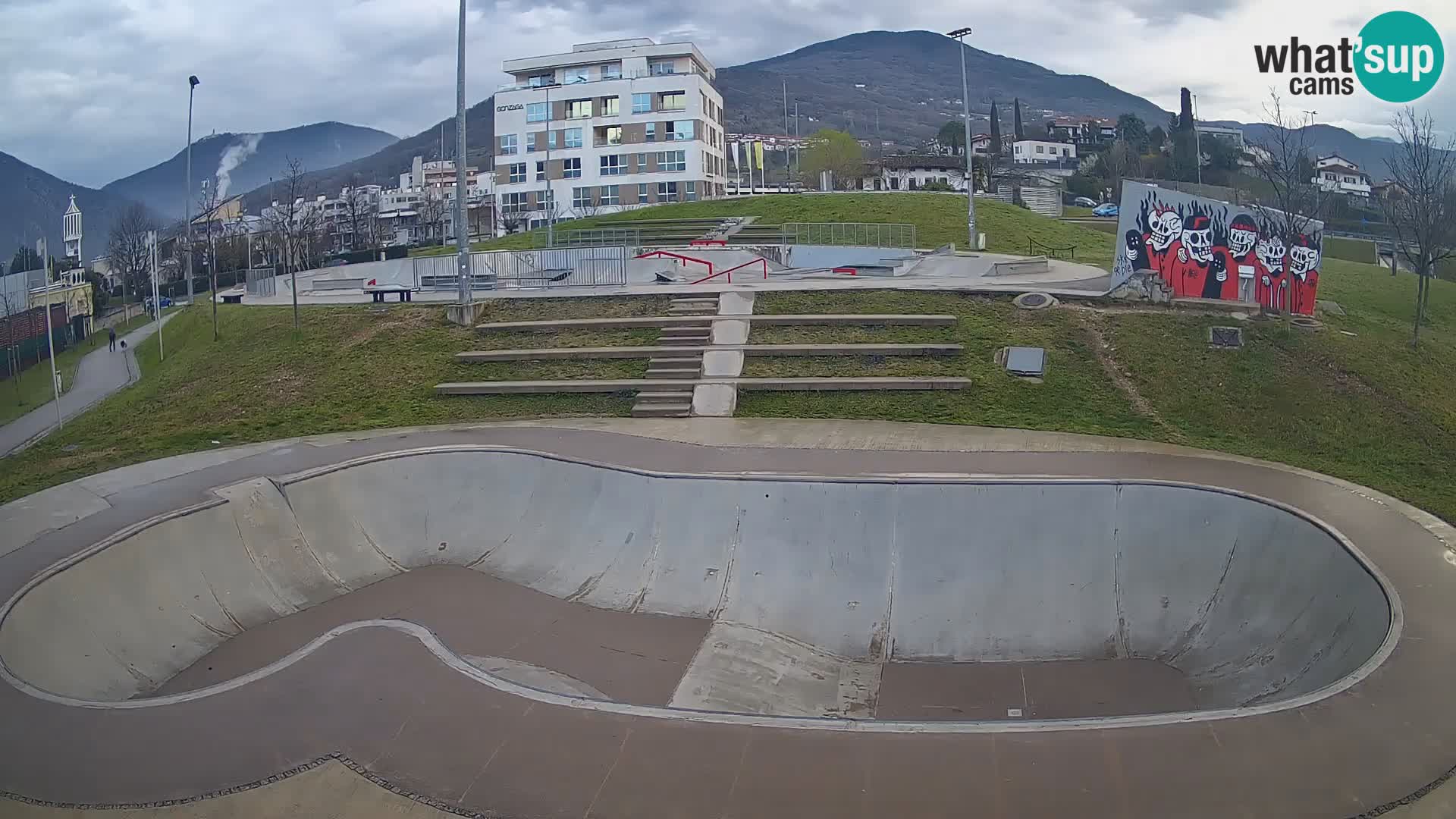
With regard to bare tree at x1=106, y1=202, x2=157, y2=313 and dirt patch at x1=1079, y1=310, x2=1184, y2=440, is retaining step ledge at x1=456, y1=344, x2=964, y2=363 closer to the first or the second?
dirt patch at x1=1079, y1=310, x2=1184, y2=440

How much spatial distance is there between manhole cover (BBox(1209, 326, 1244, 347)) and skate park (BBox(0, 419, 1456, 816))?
6.22 metres

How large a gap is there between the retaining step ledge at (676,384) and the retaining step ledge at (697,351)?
129 centimetres

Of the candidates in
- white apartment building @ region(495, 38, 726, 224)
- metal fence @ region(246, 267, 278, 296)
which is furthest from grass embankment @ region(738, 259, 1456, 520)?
white apartment building @ region(495, 38, 726, 224)

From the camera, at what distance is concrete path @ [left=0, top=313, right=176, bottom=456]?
18844 mm

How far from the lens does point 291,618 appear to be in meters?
14.0

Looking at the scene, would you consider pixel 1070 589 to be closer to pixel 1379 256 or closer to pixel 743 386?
pixel 743 386

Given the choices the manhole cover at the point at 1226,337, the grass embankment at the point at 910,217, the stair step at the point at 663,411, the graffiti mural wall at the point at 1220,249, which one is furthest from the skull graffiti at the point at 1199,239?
the grass embankment at the point at 910,217

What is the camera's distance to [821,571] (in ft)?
45.8

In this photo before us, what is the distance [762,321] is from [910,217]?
1033 inches

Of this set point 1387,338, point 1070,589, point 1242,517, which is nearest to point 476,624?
point 1070,589

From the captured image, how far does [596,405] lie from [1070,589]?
11.5 metres

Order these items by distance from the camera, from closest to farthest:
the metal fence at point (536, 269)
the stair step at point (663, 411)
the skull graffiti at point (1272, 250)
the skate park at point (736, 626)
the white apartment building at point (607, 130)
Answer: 1. the skate park at point (736, 626)
2. the stair step at point (663, 411)
3. the skull graffiti at point (1272, 250)
4. the metal fence at point (536, 269)
5. the white apartment building at point (607, 130)

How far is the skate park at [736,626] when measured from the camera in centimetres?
812

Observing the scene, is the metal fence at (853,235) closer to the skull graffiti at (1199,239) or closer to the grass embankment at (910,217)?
the grass embankment at (910,217)
